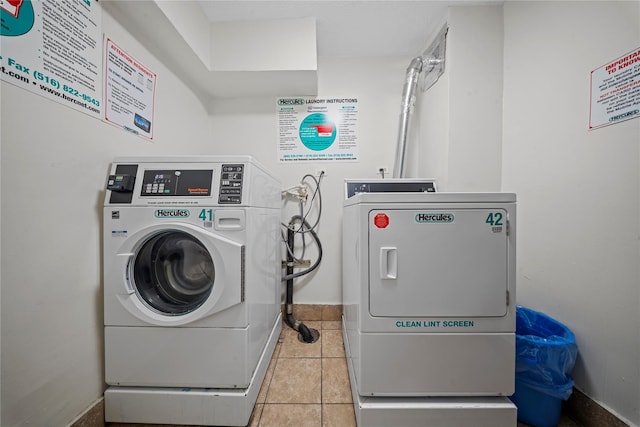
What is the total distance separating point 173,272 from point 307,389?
2.84 feet

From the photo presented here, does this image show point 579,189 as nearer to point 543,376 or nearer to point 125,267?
point 543,376

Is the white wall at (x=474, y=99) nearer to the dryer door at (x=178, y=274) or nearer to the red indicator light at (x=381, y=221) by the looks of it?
the red indicator light at (x=381, y=221)

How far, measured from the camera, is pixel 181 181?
35.7 inches

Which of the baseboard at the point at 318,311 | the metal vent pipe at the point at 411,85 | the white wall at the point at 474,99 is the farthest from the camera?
the baseboard at the point at 318,311

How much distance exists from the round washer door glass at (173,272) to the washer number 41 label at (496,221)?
1.12 meters

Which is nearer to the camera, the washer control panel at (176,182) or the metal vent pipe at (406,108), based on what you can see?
the washer control panel at (176,182)

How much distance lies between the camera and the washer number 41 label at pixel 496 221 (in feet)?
2.75

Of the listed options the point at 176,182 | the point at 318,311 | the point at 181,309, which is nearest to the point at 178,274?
the point at 181,309

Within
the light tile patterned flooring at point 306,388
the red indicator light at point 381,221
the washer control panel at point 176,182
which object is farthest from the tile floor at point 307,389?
the washer control panel at point 176,182

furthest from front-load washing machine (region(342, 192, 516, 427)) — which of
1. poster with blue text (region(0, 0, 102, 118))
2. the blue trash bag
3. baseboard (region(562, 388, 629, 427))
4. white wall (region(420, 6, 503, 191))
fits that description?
poster with blue text (region(0, 0, 102, 118))

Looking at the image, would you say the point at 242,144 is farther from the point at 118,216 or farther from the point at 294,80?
the point at 118,216

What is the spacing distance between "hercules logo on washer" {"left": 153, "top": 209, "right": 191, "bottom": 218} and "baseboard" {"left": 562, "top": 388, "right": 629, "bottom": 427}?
71.4 inches

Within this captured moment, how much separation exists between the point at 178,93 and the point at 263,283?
136cm

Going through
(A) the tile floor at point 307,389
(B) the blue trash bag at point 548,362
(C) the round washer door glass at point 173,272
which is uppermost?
(C) the round washer door glass at point 173,272
